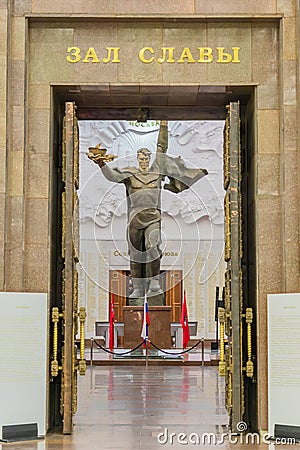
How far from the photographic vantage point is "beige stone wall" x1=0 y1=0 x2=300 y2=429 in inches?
404

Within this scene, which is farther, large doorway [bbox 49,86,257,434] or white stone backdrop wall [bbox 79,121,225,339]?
white stone backdrop wall [bbox 79,121,225,339]

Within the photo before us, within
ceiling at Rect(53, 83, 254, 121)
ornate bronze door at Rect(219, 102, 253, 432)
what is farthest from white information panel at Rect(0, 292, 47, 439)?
ceiling at Rect(53, 83, 254, 121)

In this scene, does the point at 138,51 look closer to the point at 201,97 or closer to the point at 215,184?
the point at 201,97

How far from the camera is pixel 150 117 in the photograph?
1173 centimetres

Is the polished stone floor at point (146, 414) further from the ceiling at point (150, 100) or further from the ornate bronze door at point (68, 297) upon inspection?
the ceiling at point (150, 100)

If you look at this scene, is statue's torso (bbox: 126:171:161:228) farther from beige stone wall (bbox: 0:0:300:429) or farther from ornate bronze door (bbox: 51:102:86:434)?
beige stone wall (bbox: 0:0:300:429)

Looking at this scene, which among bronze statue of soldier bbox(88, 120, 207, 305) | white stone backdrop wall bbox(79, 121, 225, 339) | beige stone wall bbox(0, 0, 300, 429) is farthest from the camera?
white stone backdrop wall bbox(79, 121, 225, 339)

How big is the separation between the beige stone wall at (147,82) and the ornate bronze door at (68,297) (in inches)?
9.9

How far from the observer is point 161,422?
11367 millimetres

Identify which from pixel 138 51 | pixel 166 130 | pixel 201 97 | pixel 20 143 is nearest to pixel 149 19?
pixel 138 51

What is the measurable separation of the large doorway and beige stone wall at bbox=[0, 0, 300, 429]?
23 cm

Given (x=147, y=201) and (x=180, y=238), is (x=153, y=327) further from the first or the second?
(x=180, y=238)

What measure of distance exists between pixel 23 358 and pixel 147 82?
11.0ft

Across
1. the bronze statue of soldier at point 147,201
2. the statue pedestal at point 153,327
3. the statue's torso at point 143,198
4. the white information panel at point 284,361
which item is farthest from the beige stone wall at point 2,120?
the statue pedestal at point 153,327
